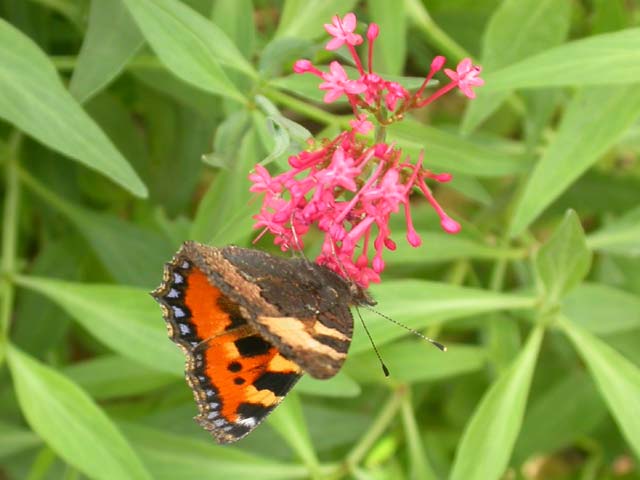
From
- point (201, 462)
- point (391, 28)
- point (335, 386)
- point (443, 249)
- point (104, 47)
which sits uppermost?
point (391, 28)

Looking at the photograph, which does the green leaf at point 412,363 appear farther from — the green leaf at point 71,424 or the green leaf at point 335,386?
the green leaf at point 71,424

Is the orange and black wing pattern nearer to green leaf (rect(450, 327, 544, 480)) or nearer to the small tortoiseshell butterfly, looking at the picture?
the small tortoiseshell butterfly

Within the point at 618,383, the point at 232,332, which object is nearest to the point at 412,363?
the point at 618,383

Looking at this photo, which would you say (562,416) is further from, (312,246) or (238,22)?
(238,22)

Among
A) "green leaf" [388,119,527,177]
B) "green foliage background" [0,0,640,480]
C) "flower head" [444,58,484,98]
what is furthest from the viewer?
"green leaf" [388,119,527,177]

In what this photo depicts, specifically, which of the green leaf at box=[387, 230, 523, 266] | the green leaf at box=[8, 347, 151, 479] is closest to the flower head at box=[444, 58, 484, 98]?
the green leaf at box=[387, 230, 523, 266]

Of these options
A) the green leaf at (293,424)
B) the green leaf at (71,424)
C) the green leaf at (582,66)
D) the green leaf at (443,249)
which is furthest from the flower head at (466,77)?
the green leaf at (71,424)
